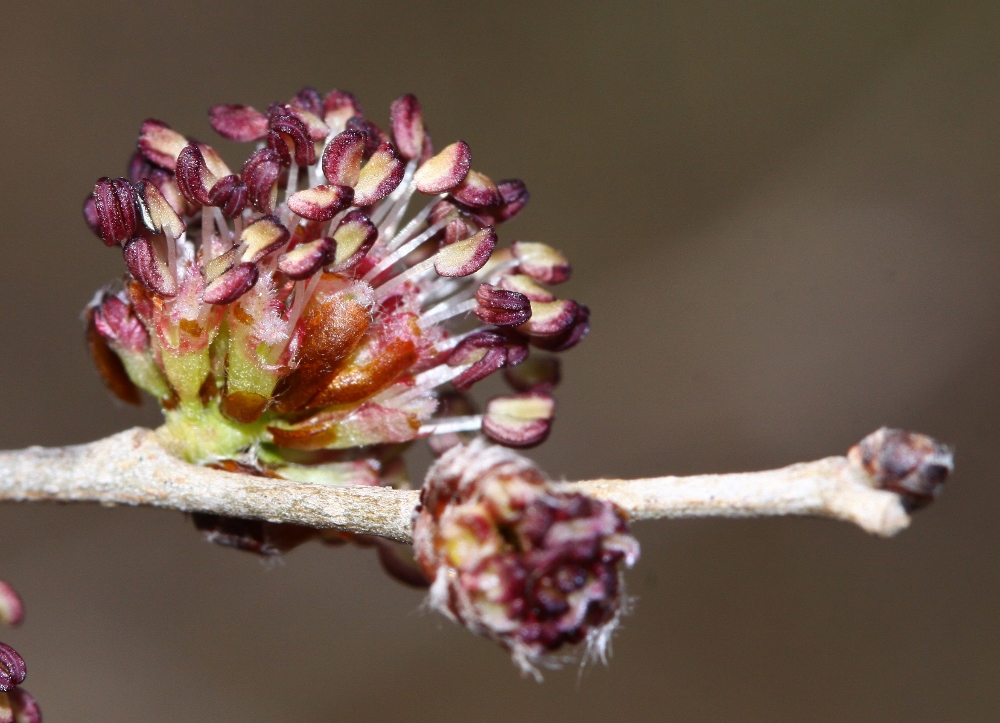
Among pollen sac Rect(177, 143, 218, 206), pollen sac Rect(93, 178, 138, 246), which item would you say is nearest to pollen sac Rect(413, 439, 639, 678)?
pollen sac Rect(177, 143, 218, 206)

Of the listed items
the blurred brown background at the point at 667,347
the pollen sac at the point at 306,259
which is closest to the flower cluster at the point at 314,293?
the pollen sac at the point at 306,259

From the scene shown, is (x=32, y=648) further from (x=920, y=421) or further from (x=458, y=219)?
(x=920, y=421)

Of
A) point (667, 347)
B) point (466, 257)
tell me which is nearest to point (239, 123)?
point (466, 257)

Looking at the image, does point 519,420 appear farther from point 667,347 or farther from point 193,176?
point 667,347

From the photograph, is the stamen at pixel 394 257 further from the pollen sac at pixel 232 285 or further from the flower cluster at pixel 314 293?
the pollen sac at pixel 232 285

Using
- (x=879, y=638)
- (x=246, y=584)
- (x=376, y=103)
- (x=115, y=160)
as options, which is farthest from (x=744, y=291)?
(x=115, y=160)
